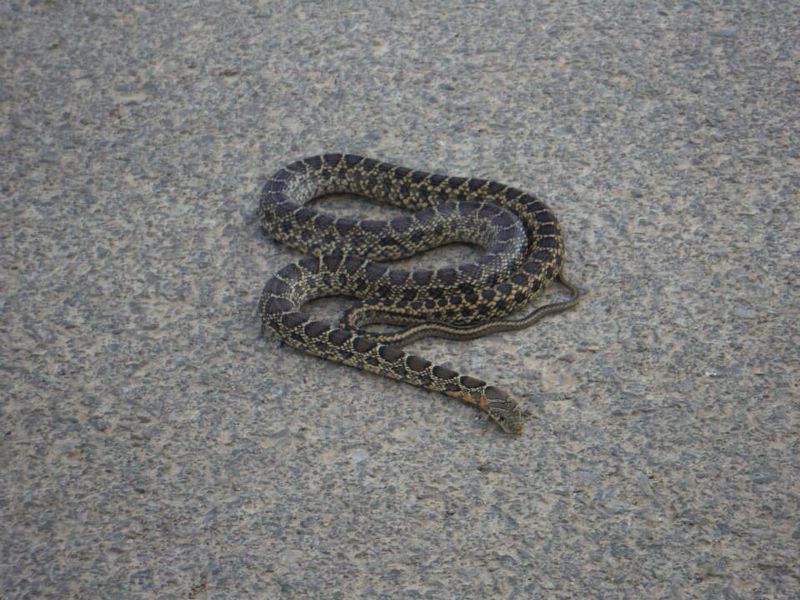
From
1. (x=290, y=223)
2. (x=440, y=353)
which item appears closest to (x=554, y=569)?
(x=440, y=353)

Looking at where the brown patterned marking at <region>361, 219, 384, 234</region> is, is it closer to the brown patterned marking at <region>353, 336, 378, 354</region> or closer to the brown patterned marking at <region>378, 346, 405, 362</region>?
the brown patterned marking at <region>353, 336, 378, 354</region>

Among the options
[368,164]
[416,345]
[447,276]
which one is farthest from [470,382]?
[368,164]

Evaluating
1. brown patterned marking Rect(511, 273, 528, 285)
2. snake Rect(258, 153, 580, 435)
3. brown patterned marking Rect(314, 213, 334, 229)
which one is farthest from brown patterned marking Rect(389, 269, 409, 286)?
brown patterned marking Rect(314, 213, 334, 229)

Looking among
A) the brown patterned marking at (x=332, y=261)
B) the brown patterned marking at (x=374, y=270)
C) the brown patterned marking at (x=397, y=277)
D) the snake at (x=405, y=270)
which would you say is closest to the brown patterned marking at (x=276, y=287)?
the snake at (x=405, y=270)

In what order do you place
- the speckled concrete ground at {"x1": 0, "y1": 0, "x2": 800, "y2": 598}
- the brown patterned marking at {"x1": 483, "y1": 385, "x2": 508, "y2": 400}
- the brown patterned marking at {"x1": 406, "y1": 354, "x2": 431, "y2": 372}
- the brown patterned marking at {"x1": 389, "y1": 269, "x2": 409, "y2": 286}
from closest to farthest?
1. the speckled concrete ground at {"x1": 0, "y1": 0, "x2": 800, "y2": 598}
2. the brown patterned marking at {"x1": 483, "y1": 385, "x2": 508, "y2": 400}
3. the brown patterned marking at {"x1": 406, "y1": 354, "x2": 431, "y2": 372}
4. the brown patterned marking at {"x1": 389, "y1": 269, "x2": 409, "y2": 286}

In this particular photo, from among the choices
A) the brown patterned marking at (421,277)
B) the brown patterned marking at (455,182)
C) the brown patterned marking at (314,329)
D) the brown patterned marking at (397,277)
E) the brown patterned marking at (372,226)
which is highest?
the brown patterned marking at (455,182)

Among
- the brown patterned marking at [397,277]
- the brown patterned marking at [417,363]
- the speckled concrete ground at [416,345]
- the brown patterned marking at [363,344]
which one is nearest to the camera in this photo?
the speckled concrete ground at [416,345]

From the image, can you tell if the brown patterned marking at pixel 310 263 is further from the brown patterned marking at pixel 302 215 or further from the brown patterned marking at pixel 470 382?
the brown patterned marking at pixel 470 382

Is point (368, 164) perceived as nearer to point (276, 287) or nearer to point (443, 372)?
point (276, 287)
